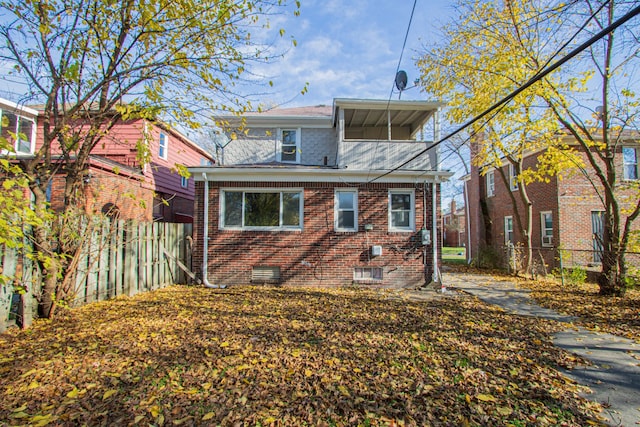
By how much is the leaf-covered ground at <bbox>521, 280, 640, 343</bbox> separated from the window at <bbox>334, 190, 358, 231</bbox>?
519 centimetres

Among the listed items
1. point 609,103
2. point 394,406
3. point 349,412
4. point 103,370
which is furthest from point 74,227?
point 609,103

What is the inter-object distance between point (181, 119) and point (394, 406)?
5.58 metres

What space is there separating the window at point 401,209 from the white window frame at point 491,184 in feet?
39.2

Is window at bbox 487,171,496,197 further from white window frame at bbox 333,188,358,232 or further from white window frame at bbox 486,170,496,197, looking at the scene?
white window frame at bbox 333,188,358,232

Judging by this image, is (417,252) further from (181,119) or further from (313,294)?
Result: (181,119)

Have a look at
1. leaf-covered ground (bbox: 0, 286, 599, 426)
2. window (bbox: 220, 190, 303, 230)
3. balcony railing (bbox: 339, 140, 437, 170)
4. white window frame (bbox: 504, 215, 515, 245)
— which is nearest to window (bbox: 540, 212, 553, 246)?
white window frame (bbox: 504, 215, 515, 245)

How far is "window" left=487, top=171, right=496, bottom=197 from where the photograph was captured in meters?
18.5

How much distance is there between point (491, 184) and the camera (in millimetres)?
18672

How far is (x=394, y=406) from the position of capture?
2.89 m

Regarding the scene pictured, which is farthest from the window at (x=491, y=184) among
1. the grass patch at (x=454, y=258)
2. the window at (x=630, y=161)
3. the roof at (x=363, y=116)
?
the roof at (x=363, y=116)

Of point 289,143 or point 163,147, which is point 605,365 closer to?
point 289,143

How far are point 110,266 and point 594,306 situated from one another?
1105cm

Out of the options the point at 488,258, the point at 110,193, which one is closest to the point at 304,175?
the point at 110,193

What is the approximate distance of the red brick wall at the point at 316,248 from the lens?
29.6ft
